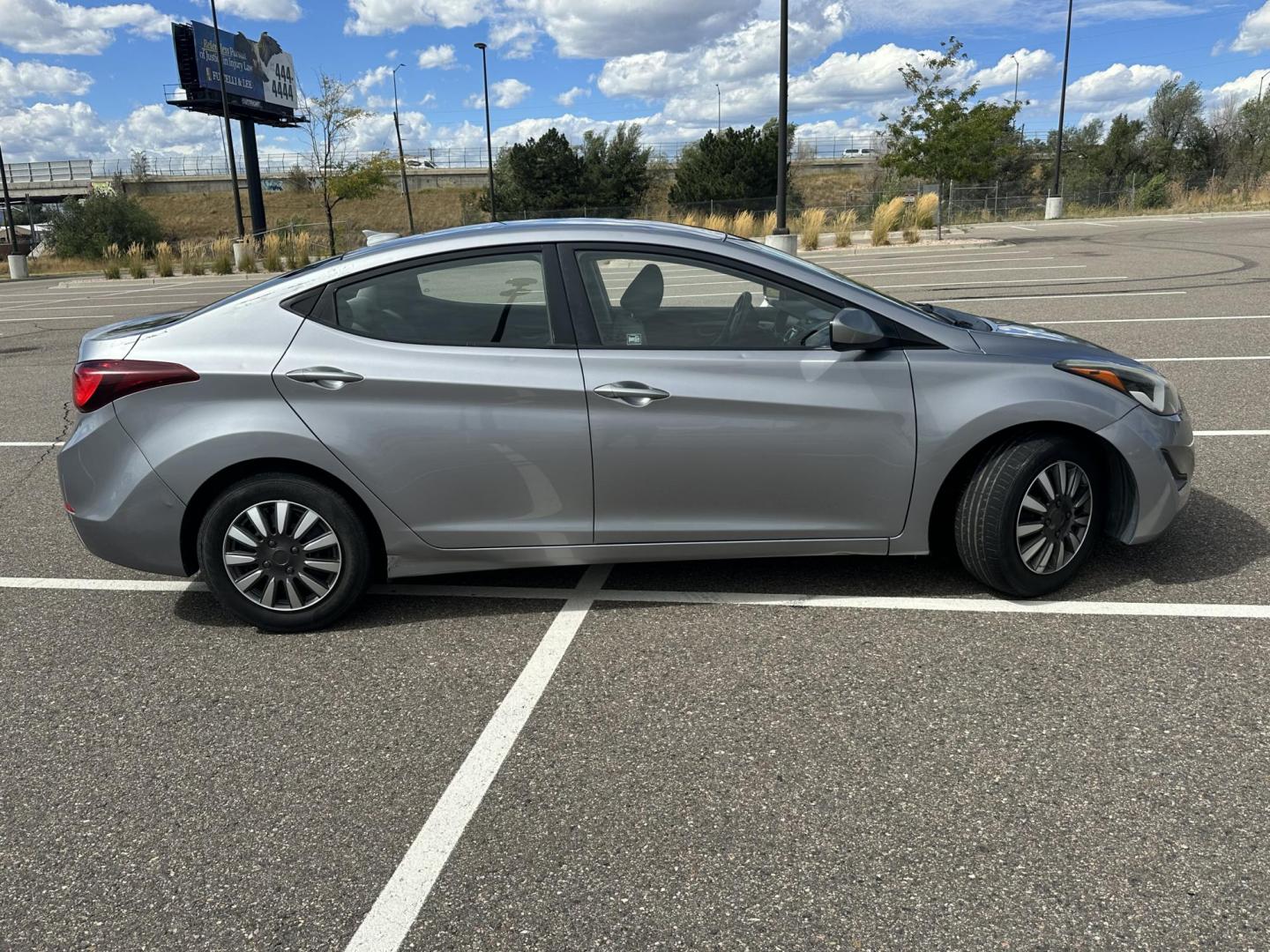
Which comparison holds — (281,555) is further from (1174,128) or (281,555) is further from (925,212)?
(1174,128)

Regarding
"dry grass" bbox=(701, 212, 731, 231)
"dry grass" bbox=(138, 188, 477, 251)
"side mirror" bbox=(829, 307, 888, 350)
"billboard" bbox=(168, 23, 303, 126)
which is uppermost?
"billboard" bbox=(168, 23, 303, 126)

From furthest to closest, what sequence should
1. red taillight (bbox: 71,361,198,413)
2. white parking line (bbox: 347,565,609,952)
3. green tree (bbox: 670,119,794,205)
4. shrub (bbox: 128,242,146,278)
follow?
green tree (bbox: 670,119,794,205)
shrub (bbox: 128,242,146,278)
red taillight (bbox: 71,361,198,413)
white parking line (bbox: 347,565,609,952)

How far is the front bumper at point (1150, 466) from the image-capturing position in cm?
386

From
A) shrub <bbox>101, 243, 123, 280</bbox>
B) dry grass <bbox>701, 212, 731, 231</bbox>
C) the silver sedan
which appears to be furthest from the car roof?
dry grass <bbox>701, 212, 731, 231</bbox>

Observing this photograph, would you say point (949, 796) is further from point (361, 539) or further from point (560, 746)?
point (361, 539)

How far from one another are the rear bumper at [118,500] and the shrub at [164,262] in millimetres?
29411

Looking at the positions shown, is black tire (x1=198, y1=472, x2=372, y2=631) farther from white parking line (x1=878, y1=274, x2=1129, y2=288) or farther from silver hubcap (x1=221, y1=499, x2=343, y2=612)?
white parking line (x1=878, y1=274, x2=1129, y2=288)

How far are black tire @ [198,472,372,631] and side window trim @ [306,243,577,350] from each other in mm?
661

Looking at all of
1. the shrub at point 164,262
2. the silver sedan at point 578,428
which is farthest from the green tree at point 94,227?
the silver sedan at point 578,428

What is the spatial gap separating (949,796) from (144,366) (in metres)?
3.31

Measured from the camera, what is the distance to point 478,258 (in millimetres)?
3906

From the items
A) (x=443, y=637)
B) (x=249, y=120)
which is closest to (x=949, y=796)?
(x=443, y=637)

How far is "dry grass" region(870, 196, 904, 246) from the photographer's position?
2809 cm

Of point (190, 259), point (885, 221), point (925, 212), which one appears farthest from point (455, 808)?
point (925, 212)
